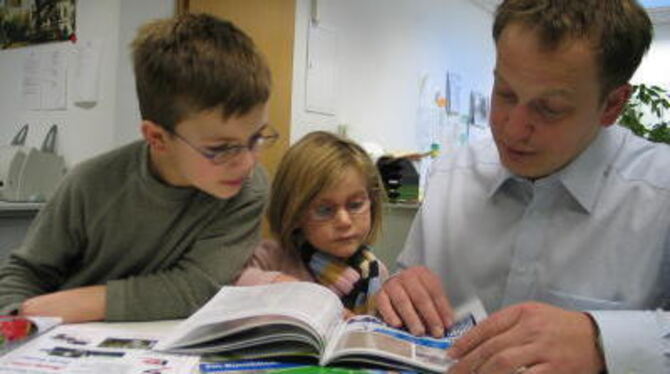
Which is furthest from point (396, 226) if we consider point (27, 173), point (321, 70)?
point (27, 173)

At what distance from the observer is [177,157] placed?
43.6 inches

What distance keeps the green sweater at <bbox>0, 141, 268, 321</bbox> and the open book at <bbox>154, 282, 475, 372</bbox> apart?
9.3 inches

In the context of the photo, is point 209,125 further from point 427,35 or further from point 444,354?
point 427,35

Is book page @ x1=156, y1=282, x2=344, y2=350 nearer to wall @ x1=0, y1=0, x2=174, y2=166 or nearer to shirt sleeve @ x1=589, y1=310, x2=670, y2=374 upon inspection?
shirt sleeve @ x1=589, y1=310, x2=670, y2=374

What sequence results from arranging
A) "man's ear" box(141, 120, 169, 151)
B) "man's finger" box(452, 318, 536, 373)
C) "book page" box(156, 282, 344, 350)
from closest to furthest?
"man's finger" box(452, 318, 536, 373), "book page" box(156, 282, 344, 350), "man's ear" box(141, 120, 169, 151)

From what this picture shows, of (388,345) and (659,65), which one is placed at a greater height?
(659,65)

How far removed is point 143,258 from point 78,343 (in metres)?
0.33

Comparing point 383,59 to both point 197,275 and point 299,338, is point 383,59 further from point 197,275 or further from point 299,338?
point 299,338

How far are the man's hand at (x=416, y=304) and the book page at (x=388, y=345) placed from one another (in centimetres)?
2

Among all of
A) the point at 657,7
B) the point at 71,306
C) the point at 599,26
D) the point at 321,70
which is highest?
the point at 657,7

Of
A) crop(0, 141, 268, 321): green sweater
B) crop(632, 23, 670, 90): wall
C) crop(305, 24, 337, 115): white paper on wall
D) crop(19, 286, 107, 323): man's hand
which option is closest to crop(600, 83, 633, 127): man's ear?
crop(0, 141, 268, 321): green sweater

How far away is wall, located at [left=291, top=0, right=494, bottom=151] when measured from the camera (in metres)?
3.01

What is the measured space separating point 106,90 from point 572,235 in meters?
2.57

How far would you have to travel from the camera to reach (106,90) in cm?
294
